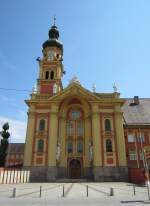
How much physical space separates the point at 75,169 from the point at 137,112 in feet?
59.8

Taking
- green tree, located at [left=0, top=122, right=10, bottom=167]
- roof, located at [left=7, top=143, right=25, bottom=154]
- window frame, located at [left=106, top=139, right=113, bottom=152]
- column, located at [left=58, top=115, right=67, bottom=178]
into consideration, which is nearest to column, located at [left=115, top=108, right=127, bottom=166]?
window frame, located at [left=106, top=139, right=113, bottom=152]

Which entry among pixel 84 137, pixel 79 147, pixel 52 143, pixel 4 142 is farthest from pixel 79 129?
pixel 4 142

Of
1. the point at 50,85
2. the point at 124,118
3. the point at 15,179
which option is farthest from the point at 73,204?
the point at 50,85

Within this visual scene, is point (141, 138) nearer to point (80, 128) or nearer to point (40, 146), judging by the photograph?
point (80, 128)

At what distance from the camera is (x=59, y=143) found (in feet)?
118

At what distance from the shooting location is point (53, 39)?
50781 millimetres

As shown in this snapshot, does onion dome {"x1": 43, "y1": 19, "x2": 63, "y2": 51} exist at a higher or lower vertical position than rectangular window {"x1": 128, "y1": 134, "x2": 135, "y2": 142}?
higher

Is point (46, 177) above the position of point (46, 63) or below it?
below

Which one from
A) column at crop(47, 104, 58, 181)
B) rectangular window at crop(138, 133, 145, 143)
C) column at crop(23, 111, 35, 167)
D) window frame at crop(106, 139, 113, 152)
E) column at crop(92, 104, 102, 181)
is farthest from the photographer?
rectangular window at crop(138, 133, 145, 143)

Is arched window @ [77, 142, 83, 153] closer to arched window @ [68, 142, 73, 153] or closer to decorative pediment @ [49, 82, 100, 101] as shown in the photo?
arched window @ [68, 142, 73, 153]

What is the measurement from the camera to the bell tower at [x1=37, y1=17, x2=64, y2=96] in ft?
147

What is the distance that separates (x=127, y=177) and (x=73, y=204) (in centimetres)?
2372

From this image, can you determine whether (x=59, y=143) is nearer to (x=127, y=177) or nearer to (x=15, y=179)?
(x=15, y=179)

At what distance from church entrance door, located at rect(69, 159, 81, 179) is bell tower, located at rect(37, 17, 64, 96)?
50.6ft
